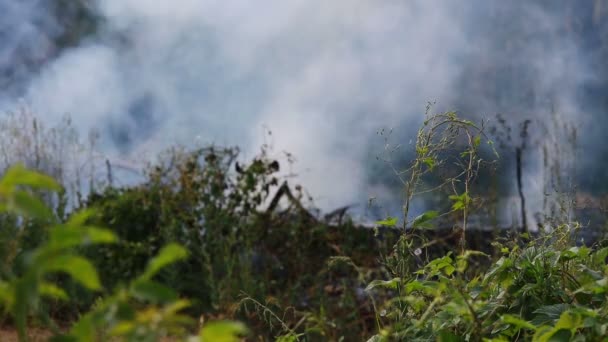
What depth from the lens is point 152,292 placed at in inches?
Answer: 25.1

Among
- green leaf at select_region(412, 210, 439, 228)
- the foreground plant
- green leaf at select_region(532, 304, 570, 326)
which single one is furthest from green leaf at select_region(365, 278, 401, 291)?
the foreground plant

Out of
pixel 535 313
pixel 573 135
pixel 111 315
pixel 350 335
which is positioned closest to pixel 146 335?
pixel 111 315

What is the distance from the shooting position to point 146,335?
2.03 ft

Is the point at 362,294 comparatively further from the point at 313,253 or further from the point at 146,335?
the point at 146,335

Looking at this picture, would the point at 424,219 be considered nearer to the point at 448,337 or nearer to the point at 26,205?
the point at 448,337

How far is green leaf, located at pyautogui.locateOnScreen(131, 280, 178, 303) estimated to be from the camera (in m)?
0.63

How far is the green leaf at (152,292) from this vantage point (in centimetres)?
63

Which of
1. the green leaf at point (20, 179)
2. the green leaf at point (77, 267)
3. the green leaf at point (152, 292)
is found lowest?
the green leaf at point (152, 292)

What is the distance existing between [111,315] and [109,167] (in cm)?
562

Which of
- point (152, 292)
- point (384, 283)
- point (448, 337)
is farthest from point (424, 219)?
point (152, 292)

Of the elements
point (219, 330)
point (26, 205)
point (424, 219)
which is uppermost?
point (424, 219)

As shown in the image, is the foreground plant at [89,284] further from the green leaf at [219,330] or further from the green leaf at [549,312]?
the green leaf at [549,312]

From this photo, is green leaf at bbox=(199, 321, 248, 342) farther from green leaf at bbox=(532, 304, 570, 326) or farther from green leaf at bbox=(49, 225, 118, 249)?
green leaf at bbox=(532, 304, 570, 326)

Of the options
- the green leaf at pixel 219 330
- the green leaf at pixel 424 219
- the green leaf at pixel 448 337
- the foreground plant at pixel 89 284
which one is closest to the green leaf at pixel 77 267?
the foreground plant at pixel 89 284
